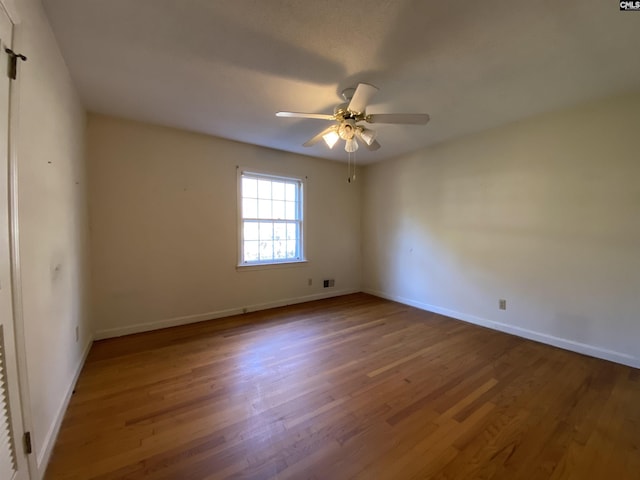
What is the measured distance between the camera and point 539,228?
9.64 feet

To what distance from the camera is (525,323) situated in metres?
3.04

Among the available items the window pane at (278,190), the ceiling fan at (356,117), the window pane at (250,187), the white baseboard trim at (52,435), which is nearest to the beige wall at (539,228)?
the ceiling fan at (356,117)

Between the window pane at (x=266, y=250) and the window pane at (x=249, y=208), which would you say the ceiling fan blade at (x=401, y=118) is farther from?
the window pane at (x=266, y=250)

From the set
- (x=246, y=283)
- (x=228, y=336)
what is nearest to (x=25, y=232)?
(x=228, y=336)

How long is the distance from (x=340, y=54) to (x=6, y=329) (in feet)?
7.58

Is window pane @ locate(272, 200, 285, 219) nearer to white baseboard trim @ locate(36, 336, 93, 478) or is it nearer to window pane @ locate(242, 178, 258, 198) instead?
window pane @ locate(242, 178, 258, 198)

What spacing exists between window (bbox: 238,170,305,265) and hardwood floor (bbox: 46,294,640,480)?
1.48 m

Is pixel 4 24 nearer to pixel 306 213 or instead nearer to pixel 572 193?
pixel 306 213

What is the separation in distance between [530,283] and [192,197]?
424 centimetres

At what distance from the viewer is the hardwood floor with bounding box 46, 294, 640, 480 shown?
1397 millimetres

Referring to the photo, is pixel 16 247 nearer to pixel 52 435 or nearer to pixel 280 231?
pixel 52 435

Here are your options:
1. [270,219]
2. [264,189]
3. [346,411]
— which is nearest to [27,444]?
[346,411]

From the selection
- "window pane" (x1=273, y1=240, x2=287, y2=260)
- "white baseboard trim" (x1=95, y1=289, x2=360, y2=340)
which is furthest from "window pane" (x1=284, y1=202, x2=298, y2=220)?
"white baseboard trim" (x1=95, y1=289, x2=360, y2=340)

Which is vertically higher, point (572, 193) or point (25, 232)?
point (572, 193)
